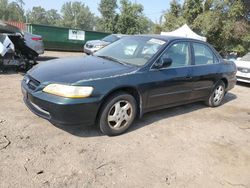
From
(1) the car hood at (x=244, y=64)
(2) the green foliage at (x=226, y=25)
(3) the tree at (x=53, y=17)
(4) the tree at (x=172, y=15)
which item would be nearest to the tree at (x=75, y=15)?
(3) the tree at (x=53, y=17)

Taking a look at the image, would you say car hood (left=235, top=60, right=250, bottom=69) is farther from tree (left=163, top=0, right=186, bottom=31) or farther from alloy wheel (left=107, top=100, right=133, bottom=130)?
tree (left=163, top=0, right=186, bottom=31)

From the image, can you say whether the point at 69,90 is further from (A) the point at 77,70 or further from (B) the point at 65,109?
(A) the point at 77,70

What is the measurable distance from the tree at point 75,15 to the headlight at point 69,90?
10467 cm

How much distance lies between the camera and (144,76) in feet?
14.8

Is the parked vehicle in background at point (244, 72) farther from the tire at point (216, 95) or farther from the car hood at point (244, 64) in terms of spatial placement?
the tire at point (216, 95)

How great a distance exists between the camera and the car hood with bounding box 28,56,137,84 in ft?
13.0

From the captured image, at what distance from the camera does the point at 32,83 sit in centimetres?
420

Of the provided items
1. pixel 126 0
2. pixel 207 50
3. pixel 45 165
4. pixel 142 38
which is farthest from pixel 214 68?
pixel 126 0

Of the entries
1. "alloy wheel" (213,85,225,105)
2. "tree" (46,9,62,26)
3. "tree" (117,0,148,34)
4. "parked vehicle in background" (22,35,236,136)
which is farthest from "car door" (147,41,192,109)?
"tree" (46,9,62,26)

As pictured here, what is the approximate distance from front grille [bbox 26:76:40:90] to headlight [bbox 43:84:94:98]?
288mm

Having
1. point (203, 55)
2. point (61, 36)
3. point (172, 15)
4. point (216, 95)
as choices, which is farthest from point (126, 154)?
point (172, 15)

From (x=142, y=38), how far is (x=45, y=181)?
3.27 metres

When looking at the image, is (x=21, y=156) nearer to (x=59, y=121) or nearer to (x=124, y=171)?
(x=59, y=121)

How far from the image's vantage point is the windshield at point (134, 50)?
15.8ft
